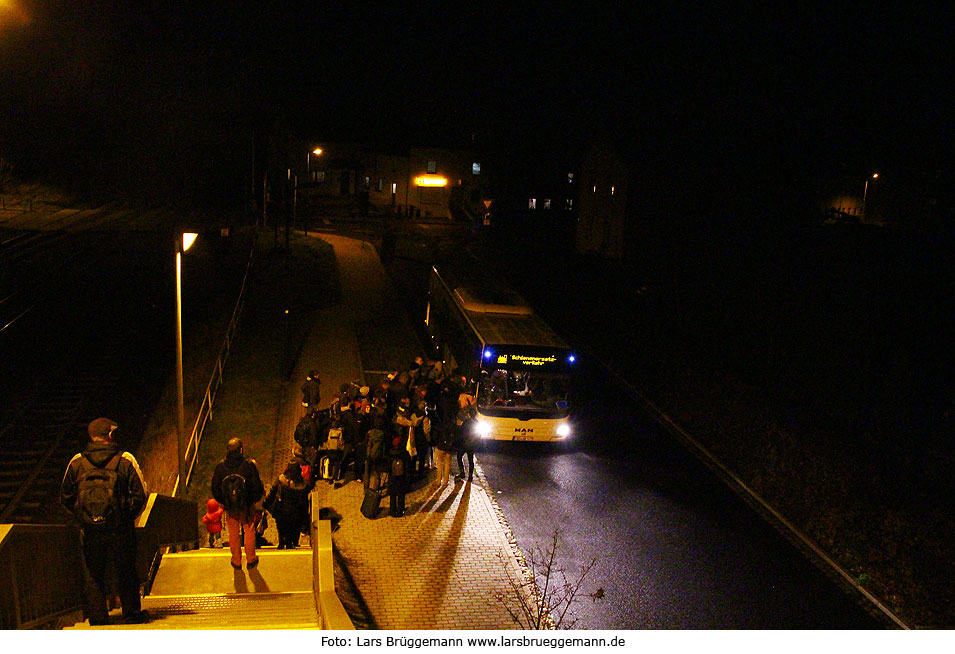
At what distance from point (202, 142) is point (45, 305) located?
6194cm

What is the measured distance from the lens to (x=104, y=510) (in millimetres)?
6195

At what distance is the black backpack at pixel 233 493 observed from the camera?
8250 mm

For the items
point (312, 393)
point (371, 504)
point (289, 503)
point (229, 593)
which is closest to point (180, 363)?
point (312, 393)

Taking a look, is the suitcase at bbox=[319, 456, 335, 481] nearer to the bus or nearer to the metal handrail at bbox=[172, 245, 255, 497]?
the metal handrail at bbox=[172, 245, 255, 497]

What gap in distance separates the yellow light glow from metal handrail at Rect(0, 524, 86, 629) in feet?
191

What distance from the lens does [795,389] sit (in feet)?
63.5

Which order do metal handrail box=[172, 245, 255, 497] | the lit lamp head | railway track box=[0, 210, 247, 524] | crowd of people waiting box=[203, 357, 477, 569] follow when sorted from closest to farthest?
crowd of people waiting box=[203, 357, 477, 569] < the lit lamp head < metal handrail box=[172, 245, 255, 497] < railway track box=[0, 210, 247, 524]

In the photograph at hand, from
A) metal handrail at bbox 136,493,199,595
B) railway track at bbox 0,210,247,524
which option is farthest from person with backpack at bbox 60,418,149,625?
railway track at bbox 0,210,247,524

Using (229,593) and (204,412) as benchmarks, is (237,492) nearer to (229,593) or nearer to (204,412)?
(229,593)

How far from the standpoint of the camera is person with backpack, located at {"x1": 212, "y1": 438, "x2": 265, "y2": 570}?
826cm

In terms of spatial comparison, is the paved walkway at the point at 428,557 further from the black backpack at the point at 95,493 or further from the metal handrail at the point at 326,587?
the black backpack at the point at 95,493

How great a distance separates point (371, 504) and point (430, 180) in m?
53.4

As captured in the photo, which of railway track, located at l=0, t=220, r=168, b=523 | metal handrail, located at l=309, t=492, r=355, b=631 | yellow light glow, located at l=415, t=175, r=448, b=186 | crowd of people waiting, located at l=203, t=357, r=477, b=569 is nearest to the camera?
metal handrail, located at l=309, t=492, r=355, b=631

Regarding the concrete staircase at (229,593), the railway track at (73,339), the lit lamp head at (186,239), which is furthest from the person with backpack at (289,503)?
the railway track at (73,339)
